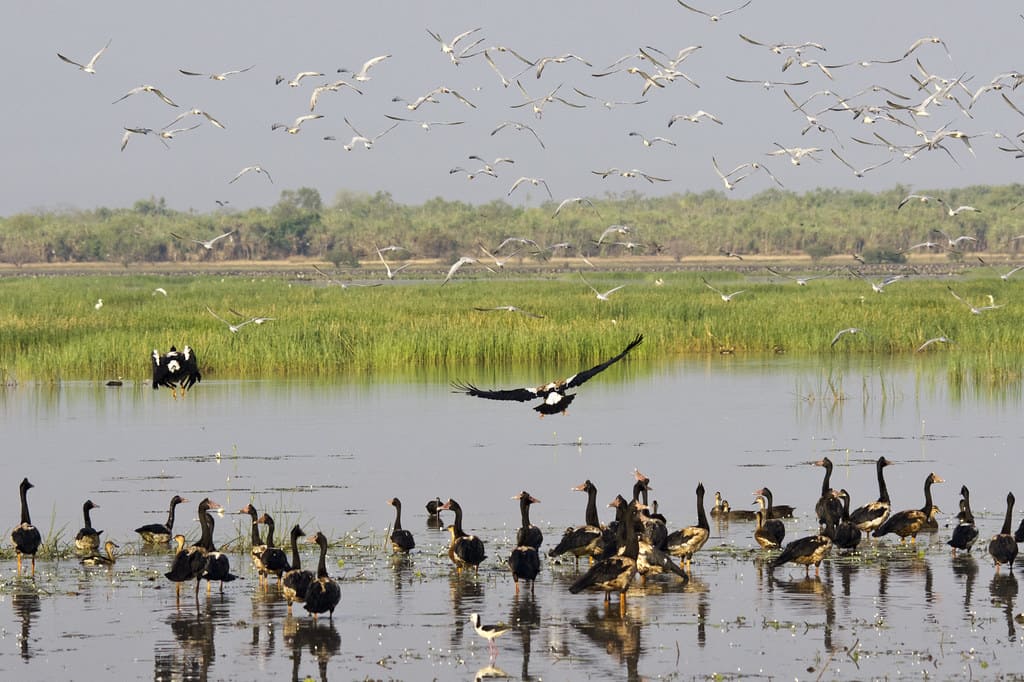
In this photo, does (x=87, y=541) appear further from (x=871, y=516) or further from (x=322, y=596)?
(x=871, y=516)

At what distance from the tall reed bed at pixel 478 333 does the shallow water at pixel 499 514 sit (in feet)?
9.99

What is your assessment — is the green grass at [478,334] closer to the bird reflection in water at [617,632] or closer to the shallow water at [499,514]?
the shallow water at [499,514]

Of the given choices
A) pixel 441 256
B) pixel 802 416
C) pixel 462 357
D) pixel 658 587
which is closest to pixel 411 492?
pixel 658 587

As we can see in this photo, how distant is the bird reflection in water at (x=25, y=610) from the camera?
13328 mm

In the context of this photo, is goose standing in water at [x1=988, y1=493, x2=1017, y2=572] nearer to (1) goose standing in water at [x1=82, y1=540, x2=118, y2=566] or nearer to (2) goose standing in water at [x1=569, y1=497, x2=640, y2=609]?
(2) goose standing in water at [x1=569, y1=497, x2=640, y2=609]

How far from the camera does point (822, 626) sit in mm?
13812

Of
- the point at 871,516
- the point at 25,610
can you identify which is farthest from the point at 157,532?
the point at 871,516

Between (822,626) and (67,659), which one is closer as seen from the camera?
(67,659)

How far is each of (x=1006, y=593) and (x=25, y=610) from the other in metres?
8.70

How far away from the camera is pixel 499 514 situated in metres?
20.2

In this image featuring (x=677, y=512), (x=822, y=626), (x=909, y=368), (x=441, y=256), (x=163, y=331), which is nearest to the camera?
(x=822, y=626)

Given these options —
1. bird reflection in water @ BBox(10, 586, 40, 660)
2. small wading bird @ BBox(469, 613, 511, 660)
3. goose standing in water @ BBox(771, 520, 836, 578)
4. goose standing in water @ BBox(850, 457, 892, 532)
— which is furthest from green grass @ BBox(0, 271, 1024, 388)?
small wading bird @ BBox(469, 613, 511, 660)

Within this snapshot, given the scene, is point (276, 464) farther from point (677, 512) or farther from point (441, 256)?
point (441, 256)

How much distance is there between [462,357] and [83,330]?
41.1 feet
